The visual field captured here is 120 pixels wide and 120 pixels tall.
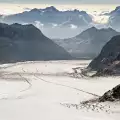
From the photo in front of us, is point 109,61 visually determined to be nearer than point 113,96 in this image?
No

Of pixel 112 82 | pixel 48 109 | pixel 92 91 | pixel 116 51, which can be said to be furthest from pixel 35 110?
pixel 116 51

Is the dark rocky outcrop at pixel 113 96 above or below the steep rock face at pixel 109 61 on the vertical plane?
above

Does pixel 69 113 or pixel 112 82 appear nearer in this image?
pixel 69 113

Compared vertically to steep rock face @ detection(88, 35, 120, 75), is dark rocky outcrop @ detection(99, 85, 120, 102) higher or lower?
higher

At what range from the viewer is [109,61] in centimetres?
16462

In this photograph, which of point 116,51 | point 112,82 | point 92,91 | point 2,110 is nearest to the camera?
point 2,110

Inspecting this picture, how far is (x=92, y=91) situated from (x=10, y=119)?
1915 inches

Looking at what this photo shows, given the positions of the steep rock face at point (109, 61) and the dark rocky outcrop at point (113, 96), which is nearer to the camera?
the dark rocky outcrop at point (113, 96)

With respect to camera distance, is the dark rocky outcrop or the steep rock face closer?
the dark rocky outcrop

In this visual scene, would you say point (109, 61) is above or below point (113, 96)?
below

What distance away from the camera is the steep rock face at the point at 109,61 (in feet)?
474

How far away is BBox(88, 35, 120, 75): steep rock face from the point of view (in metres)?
145

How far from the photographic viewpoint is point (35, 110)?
193 feet

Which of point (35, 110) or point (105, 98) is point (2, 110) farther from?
point (105, 98)
